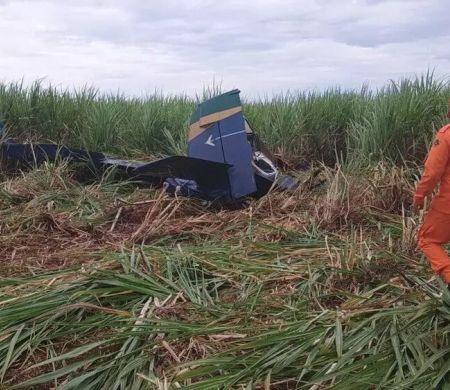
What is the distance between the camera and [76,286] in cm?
319

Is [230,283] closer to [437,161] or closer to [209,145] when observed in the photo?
[437,161]

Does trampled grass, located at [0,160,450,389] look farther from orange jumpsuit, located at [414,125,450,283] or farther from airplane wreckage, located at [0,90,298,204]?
airplane wreckage, located at [0,90,298,204]

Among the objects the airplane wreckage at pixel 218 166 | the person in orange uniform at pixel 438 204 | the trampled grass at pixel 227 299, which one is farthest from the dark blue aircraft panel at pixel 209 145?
the person in orange uniform at pixel 438 204

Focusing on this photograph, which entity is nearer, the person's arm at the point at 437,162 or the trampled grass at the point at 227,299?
the trampled grass at the point at 227,299

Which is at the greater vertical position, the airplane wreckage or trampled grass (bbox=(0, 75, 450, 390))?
the airplane wreckage

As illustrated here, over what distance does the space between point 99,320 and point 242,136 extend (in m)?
2.65

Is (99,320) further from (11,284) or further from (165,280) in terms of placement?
(11,284)

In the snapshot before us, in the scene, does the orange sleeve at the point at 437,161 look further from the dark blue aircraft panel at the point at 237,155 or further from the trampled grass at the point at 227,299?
the dark blue aircraft panel at the point at 237,155

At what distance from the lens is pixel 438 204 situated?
2916 millimetres

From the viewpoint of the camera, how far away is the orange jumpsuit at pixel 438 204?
9.35 ft

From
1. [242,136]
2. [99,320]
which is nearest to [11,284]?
[99,320]

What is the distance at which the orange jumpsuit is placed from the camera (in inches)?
112

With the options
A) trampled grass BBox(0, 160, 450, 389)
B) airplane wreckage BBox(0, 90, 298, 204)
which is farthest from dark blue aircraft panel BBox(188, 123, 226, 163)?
trampled grass BBox(0, 160, 450, 389)

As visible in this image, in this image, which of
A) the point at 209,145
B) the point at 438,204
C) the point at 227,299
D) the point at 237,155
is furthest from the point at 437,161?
the point at 209,145
